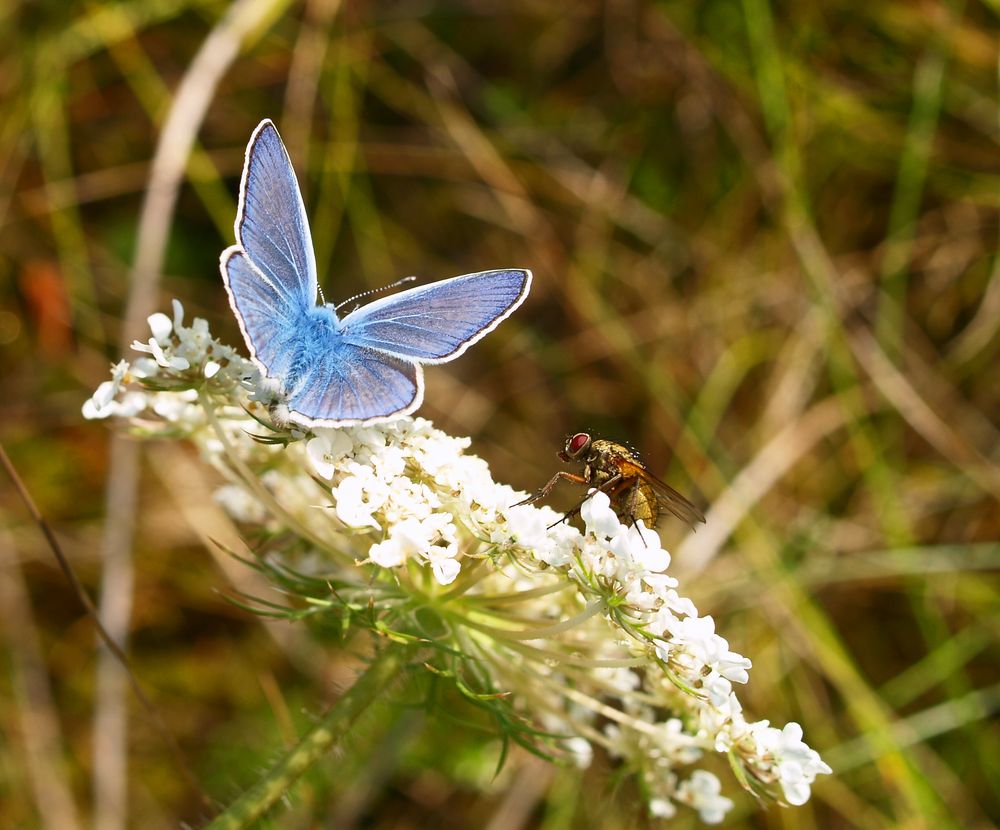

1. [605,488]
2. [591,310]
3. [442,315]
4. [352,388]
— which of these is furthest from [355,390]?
[591,310]

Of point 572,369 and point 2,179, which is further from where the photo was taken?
point 572,369

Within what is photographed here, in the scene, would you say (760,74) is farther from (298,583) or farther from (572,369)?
(298,583)

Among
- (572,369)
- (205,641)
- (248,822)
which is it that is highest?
(572,369)

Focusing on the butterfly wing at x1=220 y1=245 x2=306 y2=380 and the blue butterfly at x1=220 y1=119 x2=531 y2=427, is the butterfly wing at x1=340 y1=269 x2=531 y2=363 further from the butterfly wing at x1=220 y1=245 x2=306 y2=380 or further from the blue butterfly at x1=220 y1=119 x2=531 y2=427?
the butterfly wing at x1=220 y1=245 x2=306 y2=380

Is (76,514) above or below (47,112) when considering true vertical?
below

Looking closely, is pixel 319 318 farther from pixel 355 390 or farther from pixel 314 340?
pixel 355 390

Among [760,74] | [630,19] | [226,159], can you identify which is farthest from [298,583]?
[630,19]
